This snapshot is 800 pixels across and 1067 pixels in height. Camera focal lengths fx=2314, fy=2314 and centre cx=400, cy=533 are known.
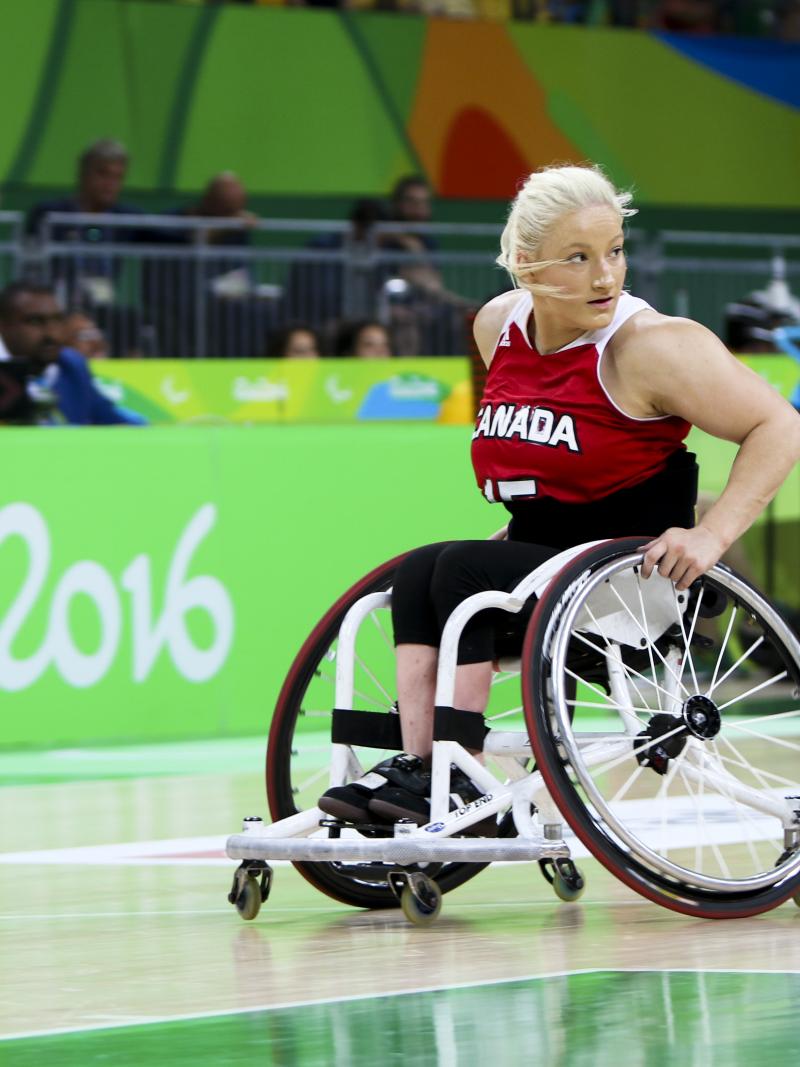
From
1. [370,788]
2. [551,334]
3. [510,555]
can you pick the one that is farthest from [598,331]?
[370,788]

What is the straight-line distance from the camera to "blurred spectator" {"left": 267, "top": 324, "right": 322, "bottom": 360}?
1188cm

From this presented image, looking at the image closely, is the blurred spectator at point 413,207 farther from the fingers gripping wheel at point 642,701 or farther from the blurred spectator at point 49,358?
the fingers gripping wheel at point 642,701

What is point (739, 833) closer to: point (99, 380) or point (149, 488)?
point (149, 488)

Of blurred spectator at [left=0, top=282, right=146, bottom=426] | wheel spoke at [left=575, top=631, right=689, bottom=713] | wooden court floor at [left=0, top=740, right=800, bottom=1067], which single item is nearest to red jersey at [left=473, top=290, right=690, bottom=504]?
wheel spoke at [left=575, top=631, right=689, bottom=713]

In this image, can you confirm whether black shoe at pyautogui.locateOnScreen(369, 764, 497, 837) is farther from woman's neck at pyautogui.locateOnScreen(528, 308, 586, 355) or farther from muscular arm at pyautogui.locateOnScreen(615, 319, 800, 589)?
woman's neck at pyautogui.locateOnScreen(528, 308, 586, 355)

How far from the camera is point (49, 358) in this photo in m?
9.78

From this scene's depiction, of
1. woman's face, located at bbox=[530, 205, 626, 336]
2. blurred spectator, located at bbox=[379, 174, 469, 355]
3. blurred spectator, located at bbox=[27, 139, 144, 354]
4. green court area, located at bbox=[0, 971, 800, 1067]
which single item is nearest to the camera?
green court area, located at bbox=[0, 971, 800, 1067]

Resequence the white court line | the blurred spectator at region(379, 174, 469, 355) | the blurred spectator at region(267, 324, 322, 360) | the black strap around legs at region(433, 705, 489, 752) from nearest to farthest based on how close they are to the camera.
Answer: the white court line, the black strap around legs at region(433, 705, 489, 752), the blurred spectator at region(267, 324, 322, 360), the blurred spectator at region(379, 174, 469, 355)

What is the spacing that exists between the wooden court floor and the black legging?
1.86 ft

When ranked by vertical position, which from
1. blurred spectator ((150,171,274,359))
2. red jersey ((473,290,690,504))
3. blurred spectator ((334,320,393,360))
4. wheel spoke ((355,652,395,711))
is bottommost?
wheel spoke ((355,652,395,711))

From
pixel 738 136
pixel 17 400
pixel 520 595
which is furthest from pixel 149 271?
pixel 520 595

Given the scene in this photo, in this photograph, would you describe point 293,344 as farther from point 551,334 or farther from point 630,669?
point 630,669

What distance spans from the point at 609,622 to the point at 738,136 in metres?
14.7

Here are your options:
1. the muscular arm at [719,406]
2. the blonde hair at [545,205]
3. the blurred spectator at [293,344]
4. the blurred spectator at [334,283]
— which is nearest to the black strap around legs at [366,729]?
the muscular arm at [719,406]
